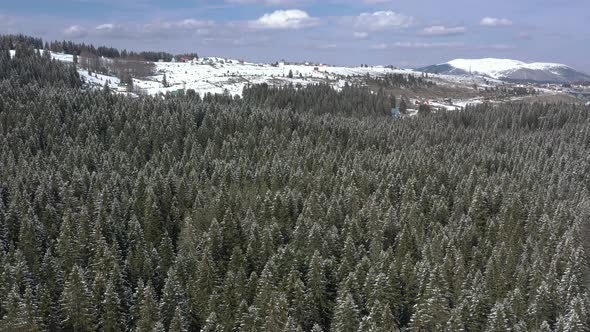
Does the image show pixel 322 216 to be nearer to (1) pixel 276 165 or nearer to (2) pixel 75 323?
(1) pixel 276 165

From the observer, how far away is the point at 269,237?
53.8 meters

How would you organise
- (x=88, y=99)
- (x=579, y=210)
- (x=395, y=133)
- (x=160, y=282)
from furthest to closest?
1. (x=395, y=133)
2. (x=88, y=99)
3. (x=579, y=210)
4. (x=160, y=282)


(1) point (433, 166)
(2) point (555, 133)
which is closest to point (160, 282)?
(1) point (433, 166)

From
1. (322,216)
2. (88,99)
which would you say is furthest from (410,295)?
(88,99)

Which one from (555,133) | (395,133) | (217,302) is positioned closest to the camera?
(217,302)

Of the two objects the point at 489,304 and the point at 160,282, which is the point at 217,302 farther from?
the point at 489,304

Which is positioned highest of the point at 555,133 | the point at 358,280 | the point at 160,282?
the point at 555,133

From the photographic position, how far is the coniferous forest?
138ft

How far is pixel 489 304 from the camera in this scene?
149ft

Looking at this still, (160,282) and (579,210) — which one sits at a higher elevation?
(579,210)

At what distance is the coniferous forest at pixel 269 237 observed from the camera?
42.1 m

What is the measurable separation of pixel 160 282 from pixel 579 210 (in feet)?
216

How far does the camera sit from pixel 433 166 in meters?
94.1

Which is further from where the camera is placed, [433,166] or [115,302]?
[433,166]
